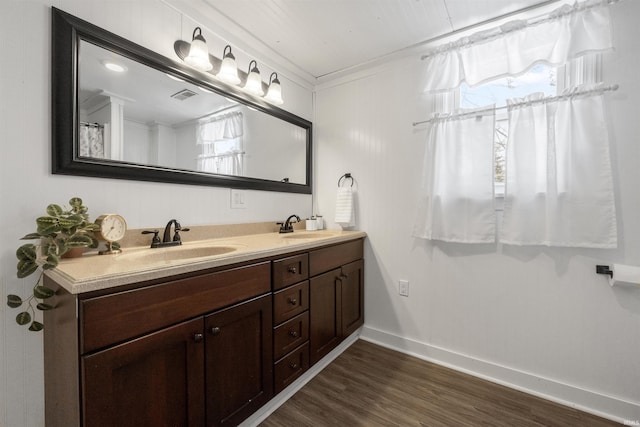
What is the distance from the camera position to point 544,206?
1517 millimetres

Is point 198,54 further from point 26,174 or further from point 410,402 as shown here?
point 410,402

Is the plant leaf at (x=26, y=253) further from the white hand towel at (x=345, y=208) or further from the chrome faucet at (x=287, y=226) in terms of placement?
the white hand towel at (x=345, y=208)

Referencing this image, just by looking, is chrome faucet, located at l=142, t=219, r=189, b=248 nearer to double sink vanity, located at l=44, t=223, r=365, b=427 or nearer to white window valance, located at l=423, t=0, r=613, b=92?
double sink vanity, located at l=44, t=223, r=365, b=427

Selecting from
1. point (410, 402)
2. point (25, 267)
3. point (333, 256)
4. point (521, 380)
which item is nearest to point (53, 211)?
point (25, 267)

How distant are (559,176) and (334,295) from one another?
1.48 m

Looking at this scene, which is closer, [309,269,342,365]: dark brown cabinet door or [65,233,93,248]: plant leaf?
[65,233,93,248]: plant leaf

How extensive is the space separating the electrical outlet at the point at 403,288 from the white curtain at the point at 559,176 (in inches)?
28.5

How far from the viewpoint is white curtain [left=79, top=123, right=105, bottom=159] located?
117 centimetres

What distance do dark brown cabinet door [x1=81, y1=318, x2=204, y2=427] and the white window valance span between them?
2.02m

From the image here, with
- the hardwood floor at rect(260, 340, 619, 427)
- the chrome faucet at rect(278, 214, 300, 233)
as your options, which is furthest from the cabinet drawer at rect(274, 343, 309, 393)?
the chrome faucet at rect(278, 214, 300, 233)

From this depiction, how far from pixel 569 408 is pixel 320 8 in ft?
8.71

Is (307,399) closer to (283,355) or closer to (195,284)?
(283,355)

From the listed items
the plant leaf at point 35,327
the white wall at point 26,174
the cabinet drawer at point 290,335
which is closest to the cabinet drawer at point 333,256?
the cabinet drawer at point 290,335

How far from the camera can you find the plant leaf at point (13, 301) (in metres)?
0.96
